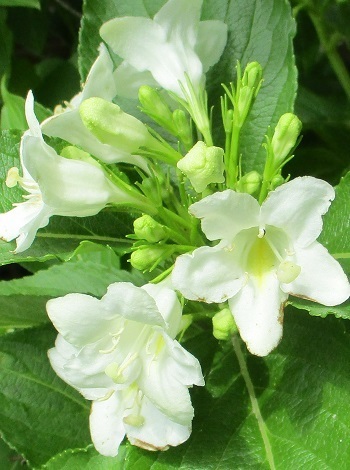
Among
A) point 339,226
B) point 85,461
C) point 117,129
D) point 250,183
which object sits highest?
point 117,129

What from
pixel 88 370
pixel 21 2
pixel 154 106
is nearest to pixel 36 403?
pixel 88 370

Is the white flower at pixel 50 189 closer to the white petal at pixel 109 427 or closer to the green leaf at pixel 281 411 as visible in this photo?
the white petal at pixel 109 427

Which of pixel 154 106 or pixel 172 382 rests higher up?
pixel 154 106

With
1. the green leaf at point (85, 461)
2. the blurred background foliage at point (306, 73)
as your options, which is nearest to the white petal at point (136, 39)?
the blurred background foliage at point (306, 73)

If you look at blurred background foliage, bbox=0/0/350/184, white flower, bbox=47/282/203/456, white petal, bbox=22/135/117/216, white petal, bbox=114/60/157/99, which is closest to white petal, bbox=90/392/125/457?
white flower, bbox=47/282/203/456

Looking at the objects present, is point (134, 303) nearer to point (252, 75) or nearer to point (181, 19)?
point (252, 75)

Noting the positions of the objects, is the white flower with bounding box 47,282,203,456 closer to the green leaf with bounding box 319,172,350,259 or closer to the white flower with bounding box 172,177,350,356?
the white flower with bounding box 172,177,350,356
